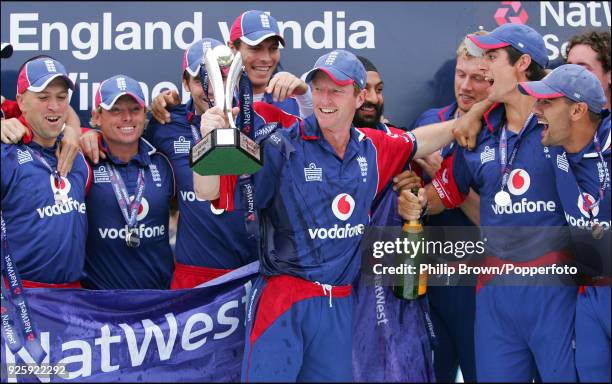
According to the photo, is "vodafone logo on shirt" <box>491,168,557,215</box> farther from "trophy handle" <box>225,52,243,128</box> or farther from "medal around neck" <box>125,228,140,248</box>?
"medal around neck" <box>125,228,140,248</box>

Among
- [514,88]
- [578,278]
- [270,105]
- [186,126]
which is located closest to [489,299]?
[578,278]

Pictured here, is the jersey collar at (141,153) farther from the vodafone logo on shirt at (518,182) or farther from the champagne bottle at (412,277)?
the vodafone logo on shirt at (518,182)

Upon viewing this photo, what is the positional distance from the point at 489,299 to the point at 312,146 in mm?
1280

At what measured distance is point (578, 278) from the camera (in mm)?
5051

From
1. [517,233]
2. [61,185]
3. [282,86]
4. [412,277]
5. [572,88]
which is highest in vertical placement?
[282,86]

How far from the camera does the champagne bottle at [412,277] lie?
5559 millimetres

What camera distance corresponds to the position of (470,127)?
5.40 meters

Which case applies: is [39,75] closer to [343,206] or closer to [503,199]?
[343,206]

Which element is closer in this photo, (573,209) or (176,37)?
(573,209)

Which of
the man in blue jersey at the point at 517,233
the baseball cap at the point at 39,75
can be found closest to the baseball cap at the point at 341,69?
the man in blue jersey at the point at 517,233

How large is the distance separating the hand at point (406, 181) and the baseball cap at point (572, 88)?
80 centimetres

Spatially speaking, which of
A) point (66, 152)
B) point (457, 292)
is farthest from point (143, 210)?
point (457, 292)

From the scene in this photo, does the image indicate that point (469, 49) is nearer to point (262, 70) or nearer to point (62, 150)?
point (262, 70)

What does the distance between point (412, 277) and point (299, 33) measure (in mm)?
2031
